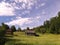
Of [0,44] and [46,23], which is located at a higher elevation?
[46,23]

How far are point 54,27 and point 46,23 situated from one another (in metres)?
23.2

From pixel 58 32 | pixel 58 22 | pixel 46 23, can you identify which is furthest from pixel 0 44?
pixel 46 23

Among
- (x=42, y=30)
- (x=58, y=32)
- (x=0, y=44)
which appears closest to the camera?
(x=0, y=44)

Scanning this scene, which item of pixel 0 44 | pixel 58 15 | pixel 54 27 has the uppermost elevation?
pixel 58 15

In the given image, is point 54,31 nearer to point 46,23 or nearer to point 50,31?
point 50,31

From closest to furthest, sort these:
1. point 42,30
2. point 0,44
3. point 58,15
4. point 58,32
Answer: point 0,44 < point 58,32 < point 42,30 < point 58,15

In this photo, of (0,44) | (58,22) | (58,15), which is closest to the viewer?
(0,44)

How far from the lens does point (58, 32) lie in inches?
4820

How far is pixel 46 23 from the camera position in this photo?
14812 centimetres

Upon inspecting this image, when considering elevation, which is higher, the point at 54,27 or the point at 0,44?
the point at 54,27

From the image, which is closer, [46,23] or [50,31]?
[50,31]

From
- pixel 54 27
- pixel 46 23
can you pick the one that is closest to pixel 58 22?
pixel 54 27

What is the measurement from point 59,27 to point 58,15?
28.4 m

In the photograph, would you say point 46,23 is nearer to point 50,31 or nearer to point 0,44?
point 50,31
